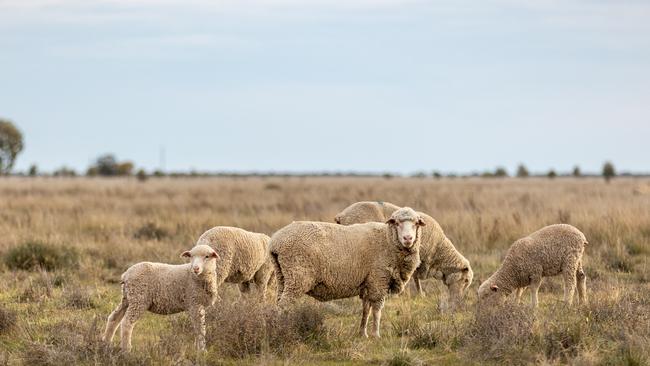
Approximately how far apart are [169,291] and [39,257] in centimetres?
729

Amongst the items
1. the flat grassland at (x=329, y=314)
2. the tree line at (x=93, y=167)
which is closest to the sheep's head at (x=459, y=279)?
the flat grassland at (x=329, y=314)

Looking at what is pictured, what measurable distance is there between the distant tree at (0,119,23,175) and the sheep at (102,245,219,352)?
271 ft

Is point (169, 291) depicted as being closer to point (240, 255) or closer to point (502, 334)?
point (240, 255)

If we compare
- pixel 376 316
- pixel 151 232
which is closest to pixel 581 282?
pixel 376 316

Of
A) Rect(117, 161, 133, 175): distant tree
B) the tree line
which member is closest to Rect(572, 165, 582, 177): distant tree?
the tree line

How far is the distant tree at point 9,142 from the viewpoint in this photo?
84.8 metres

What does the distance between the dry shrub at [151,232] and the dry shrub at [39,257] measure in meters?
3.40

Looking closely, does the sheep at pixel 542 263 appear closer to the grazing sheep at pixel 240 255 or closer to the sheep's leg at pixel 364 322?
the sheep's leg at pixel 364 322

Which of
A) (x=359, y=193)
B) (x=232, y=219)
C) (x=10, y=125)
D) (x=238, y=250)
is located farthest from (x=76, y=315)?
(x=10, y=125)

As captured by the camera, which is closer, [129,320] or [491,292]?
[129,320]

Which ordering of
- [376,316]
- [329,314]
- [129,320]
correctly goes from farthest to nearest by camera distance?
[329,314] < [376,316] < [129,320]

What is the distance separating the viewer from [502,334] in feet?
26.3

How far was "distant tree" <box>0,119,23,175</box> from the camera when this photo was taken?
84.8 m

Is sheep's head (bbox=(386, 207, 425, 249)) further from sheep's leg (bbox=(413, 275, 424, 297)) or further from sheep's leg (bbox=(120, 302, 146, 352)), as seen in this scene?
sheep's leg (bbox=(413, 275, 424, 297))
